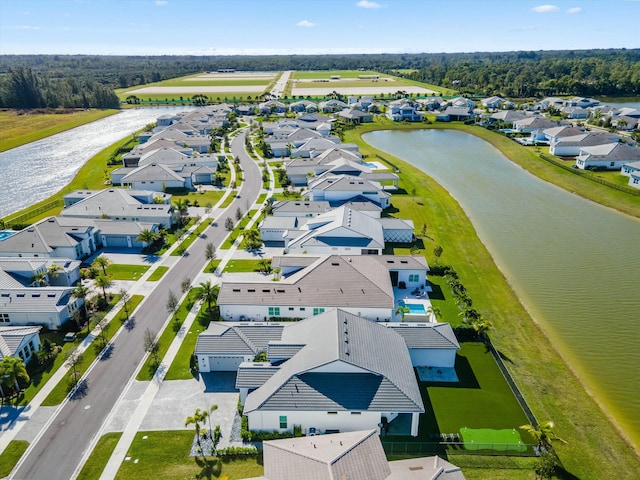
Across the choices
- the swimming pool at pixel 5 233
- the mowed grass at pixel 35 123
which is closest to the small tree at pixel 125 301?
the swimming pool at pixel 5 233

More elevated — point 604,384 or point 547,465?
point 547,465

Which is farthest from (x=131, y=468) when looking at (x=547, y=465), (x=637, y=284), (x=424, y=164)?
(x=424, y=164)

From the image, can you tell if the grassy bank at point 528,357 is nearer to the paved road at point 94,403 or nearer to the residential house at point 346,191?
the residential house at point 346,191

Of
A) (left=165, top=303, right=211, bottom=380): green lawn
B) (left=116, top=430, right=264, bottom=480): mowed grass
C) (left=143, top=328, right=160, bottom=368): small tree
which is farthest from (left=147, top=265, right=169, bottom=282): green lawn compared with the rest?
(left=116, top=430, right=264, bottom=480): mowed grass

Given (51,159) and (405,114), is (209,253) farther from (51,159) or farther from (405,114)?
(405,114)

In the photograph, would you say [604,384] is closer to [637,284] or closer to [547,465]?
[547,465]

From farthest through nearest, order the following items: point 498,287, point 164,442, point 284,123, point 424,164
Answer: point 284,123 < point 424,164 < point 498,287 < point 164,442

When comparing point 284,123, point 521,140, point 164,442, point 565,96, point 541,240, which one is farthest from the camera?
point 565,96
